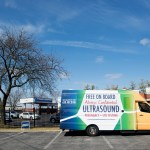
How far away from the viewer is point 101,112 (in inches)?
835

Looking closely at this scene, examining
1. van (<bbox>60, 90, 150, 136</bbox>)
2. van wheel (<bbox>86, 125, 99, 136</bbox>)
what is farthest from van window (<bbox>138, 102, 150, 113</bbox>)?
van wheel (<bbox>86, 125, 99, 136</bbox>)

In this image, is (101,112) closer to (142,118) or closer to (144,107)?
(142,118)

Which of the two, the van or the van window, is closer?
the van

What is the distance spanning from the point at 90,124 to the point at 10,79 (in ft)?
36.2

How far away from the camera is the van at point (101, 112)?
68.7 feet

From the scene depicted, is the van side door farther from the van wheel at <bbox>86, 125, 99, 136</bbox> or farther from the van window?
the van wheel at <bbox>86, 125, 99, 136</bbox>

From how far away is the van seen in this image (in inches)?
824

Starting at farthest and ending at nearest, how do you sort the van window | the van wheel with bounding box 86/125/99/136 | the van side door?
1. the van window
2. the van side door
3. the van wheel with bounding box 86/125/99/136

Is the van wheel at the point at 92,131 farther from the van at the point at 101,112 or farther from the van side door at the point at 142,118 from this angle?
the van side door at the point at 142,118

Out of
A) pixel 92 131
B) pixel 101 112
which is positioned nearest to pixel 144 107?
pixel 101 112

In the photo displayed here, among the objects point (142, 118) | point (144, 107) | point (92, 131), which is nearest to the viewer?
point (92, 131)

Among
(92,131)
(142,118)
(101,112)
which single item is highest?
(101,112)

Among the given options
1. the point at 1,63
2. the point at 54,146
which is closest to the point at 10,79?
the point at 1,63

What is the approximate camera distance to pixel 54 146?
53.0 feet
